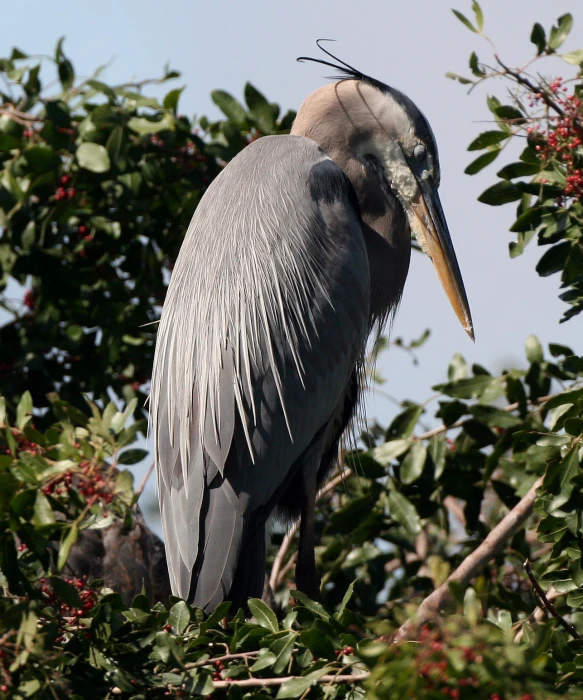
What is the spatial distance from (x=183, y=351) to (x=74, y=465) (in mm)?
1149

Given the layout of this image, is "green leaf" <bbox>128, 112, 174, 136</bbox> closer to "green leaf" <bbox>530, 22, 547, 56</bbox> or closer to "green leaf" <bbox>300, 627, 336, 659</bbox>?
"green leaf" <bbox>530, 22, 547, 56</bbox>

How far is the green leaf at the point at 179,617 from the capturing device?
6.98 ft

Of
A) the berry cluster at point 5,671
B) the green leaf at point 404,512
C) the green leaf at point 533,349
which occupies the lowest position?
the berry cluster at point 5,671

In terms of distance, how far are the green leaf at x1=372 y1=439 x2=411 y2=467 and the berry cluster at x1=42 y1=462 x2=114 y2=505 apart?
126 centimetres

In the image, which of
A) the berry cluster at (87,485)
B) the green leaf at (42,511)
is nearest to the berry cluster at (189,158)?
the berry cluster at (87,485)

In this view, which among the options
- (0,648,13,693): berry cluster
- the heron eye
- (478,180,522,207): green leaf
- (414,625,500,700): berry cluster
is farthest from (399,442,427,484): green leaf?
(414,625,500,700): berry cluster

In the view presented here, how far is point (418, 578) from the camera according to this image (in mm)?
3609

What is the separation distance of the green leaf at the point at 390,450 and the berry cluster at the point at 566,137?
3.22 ft

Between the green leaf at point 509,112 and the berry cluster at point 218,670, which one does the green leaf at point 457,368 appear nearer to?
the green leaf at point 509,112

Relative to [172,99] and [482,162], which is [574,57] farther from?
[172,99]

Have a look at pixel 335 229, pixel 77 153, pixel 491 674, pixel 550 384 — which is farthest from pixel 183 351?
pixel 491 674

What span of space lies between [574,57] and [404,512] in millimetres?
1557

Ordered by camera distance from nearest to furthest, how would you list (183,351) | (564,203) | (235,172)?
(564,203) → (183,351) → (235,172)

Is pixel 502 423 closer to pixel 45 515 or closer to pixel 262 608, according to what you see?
pixel 262 608
